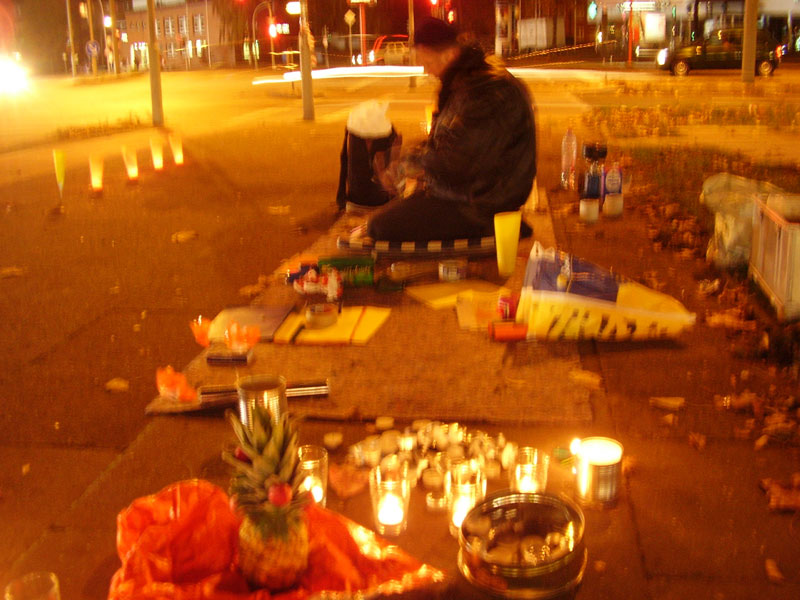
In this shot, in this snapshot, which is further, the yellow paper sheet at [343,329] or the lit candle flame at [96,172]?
the lit candle flame at [96,172]

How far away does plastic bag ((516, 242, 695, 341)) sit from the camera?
462 centimetres

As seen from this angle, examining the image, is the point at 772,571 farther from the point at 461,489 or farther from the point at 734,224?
the point at 734,224

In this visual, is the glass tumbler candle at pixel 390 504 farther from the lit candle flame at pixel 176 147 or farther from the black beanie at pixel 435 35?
the lit candle flame at pixel 176 147

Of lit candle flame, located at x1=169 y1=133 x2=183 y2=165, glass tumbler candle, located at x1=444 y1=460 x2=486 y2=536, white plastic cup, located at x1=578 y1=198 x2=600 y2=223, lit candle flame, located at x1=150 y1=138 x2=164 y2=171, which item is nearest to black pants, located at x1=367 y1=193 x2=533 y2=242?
white plastic cup, located at x1=578 y1=198 x2=600 y2=223

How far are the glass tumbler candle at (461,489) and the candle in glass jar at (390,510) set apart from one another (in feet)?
0.64

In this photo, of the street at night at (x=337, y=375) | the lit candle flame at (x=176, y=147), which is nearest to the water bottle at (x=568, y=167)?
the street at night at (x=337, y=375)

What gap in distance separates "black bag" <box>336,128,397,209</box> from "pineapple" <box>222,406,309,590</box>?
4.81 m

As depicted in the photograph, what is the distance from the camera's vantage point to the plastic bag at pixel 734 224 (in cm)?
567

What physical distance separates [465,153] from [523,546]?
365 centimetres

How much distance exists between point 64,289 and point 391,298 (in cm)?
239

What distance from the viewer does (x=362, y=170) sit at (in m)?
7.52

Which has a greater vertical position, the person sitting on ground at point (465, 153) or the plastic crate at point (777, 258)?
the person sitting on ground at point (465, 153)

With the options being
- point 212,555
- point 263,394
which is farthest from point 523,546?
point 263,394

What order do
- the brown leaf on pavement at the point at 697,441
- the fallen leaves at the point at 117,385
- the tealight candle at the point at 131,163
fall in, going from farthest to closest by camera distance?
the tealight candle at the point at 131,163
the fallen leaves at the point at 117,385
the brown leaf on pavement at the point at 697,441
